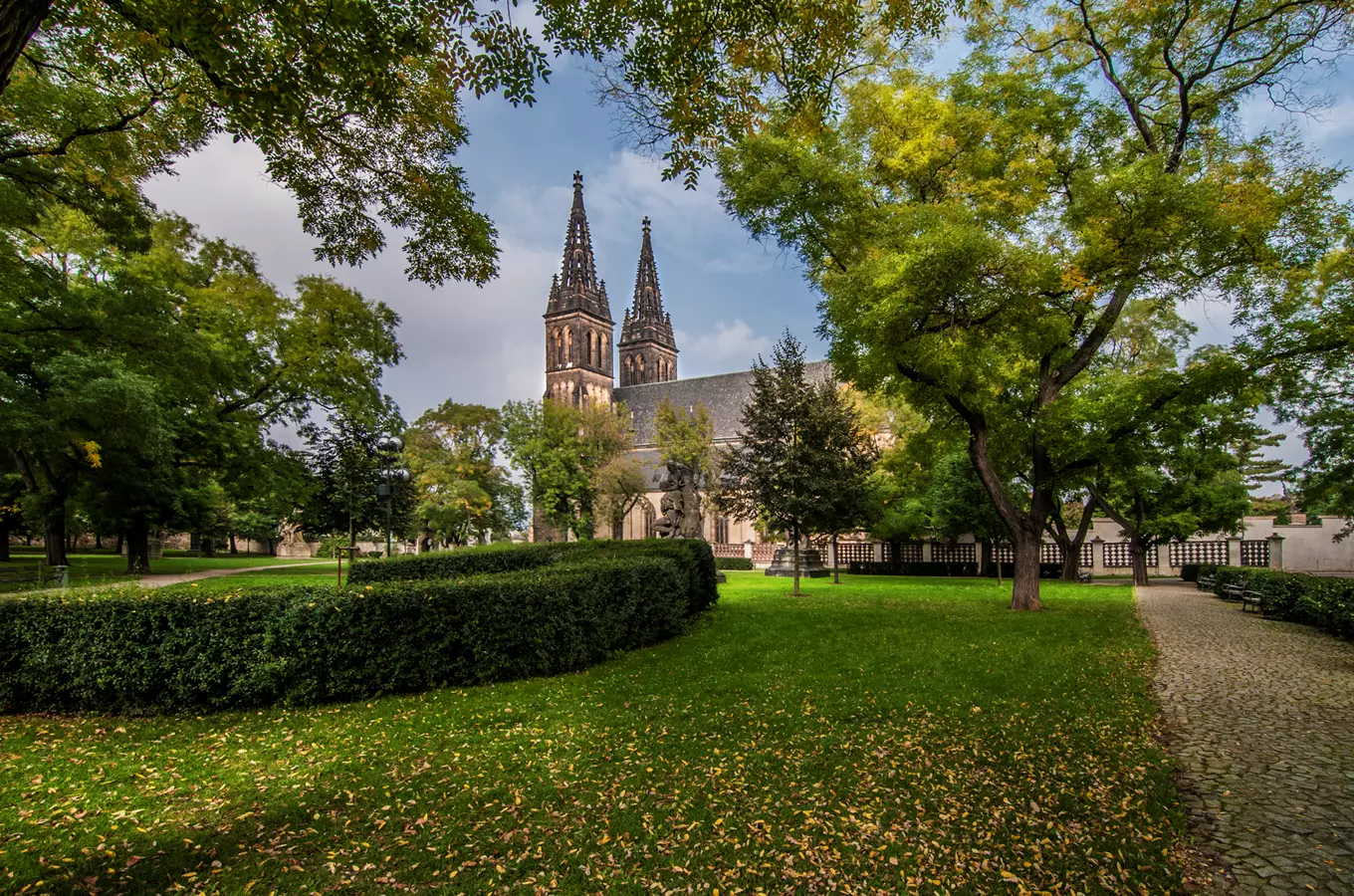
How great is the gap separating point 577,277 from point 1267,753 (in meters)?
67.6

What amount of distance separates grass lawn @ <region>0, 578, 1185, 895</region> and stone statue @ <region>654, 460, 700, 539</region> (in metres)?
13.9

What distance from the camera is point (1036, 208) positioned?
12.9 metres

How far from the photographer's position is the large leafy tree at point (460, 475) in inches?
1379

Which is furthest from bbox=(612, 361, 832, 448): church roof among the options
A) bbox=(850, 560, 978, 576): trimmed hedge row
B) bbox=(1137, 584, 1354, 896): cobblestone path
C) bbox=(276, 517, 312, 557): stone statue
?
bbox=(1137, 584, 1354, 896): cobblestone path

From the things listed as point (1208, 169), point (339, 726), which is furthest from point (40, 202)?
point (1208, 169)

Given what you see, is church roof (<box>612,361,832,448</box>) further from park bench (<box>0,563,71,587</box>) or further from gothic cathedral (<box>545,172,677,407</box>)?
park bench (<box>0,563,71,587</box>)

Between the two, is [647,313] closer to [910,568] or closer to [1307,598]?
[910,568]

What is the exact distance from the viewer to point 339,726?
571 cm

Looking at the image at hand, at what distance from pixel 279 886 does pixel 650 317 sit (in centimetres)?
7287

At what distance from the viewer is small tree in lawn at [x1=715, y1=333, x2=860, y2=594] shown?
1678 centimetres

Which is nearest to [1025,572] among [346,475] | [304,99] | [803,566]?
[803,566]

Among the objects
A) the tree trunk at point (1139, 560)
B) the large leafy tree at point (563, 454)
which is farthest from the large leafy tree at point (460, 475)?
the tree trunk at point (1139, 560)

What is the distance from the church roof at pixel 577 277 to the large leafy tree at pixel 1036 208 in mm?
55733

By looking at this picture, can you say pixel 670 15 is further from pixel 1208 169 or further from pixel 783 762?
pixel 1208 169
